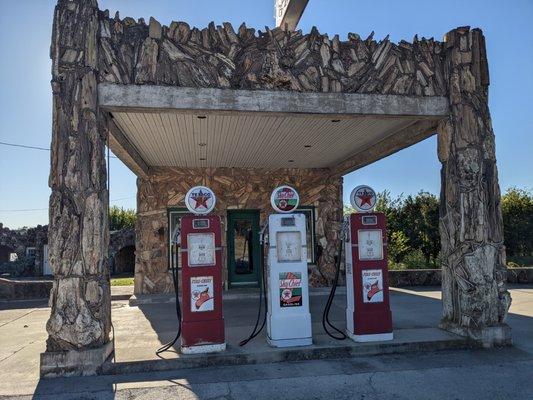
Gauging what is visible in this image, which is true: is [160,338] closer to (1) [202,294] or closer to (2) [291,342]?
(1) [202,294]

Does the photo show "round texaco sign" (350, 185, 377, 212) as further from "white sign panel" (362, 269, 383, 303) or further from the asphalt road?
the asphalt road

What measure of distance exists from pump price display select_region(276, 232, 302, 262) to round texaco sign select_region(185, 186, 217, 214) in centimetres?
101

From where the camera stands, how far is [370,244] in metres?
6.61

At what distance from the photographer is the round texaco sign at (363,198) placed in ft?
21.9

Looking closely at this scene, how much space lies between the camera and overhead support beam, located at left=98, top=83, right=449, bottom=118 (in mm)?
6227

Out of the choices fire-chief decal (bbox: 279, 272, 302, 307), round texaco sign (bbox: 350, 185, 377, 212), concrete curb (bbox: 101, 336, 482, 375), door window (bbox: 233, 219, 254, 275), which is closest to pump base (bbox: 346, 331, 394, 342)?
Answer: concrete curb (bbox: 101, 336, 482, 375)

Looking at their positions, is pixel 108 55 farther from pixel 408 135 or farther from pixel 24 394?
pixel 408 135

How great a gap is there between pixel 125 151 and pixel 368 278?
5.12m

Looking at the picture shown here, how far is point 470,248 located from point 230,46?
177 inches

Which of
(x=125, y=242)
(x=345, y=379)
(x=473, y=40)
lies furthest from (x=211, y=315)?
(x=125, y=242)

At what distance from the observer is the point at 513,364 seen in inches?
229

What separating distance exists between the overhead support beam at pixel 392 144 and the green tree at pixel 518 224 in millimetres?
14051

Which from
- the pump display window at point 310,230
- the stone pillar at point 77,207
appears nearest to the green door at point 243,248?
the pump display window at point 310,230

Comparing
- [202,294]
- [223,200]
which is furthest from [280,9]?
[202,294]
